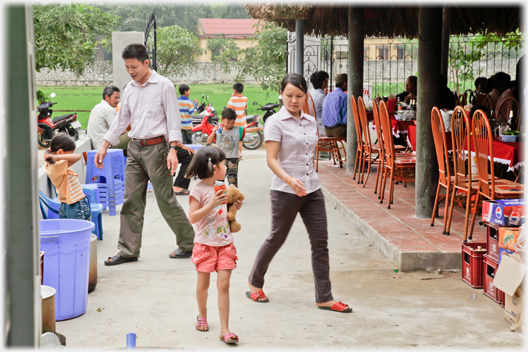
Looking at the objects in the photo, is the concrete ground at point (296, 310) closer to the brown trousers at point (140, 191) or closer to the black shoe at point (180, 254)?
the black shoe at point (180, 254)

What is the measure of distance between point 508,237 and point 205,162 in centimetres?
203

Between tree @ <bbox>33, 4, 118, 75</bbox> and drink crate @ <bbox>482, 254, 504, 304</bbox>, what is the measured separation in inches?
294

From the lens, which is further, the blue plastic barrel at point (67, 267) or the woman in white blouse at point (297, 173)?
the woman in white blouse at point (297, 173)

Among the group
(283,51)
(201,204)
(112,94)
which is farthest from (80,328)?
(283,51)

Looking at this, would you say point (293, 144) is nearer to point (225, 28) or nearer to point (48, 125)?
point (48, 125)

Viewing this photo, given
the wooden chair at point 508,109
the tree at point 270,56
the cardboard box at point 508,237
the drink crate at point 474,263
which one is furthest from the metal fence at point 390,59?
the cardboard box at point 508,237

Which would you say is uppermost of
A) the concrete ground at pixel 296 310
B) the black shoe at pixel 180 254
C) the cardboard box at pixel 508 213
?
the cardboard box at pixel 508 213

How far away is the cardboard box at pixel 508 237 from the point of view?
155 inches

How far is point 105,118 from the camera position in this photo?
821 centimetres

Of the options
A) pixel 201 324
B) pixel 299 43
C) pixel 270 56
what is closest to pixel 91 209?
pixel 201 324

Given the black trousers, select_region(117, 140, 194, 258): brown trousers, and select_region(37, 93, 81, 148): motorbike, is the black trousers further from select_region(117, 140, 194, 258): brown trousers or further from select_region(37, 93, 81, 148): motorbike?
select_region(37, 93, 81, 148): motorbike

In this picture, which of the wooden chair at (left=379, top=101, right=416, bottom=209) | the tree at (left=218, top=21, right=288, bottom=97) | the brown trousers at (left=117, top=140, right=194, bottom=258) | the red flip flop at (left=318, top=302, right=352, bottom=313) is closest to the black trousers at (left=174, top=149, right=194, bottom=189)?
the wooden chair at (left=379, top=101, right=416, bottom=209)

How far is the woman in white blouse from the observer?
12.9 feet

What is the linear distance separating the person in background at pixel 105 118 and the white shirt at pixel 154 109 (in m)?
3.02
